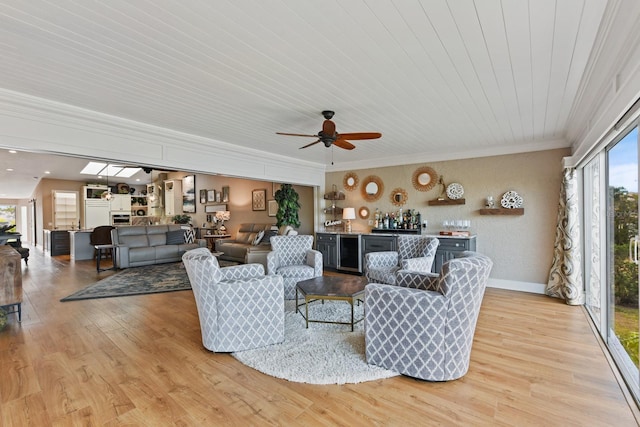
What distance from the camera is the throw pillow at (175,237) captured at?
8.05 metres

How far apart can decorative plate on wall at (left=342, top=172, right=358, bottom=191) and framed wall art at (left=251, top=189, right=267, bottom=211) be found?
2651 mm

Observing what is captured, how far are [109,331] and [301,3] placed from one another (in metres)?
3.71

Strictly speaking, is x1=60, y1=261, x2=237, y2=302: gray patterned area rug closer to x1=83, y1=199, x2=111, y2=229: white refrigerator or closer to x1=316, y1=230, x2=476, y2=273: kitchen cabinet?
x1=316, y1=230, x2=476, y2=273: kitchen cabinet

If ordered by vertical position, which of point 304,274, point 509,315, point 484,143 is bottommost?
point 509,315

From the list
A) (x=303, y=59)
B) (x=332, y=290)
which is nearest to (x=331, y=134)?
(x=303, y=59)

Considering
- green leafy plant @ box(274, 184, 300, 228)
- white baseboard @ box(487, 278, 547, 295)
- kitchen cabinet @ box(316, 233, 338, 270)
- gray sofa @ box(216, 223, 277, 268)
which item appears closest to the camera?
white baseboard @ box(487, 278, 547, 295)

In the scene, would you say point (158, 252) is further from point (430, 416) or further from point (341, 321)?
point (430, 416)

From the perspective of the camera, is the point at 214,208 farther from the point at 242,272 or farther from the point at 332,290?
the point at 332,290

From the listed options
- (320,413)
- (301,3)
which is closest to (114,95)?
(301,3)

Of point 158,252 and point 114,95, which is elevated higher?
point 114,95

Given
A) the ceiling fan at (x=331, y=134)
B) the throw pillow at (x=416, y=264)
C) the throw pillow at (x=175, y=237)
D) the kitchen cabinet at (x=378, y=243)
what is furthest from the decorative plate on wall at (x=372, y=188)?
the throw pillow at (x=175, y=237)

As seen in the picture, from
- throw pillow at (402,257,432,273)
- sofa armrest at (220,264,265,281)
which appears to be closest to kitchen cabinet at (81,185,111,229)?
sofa armrest at (220,264,265,281)

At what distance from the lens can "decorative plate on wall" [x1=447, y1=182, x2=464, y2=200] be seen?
18.4ft

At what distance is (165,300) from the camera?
14.8 ft
